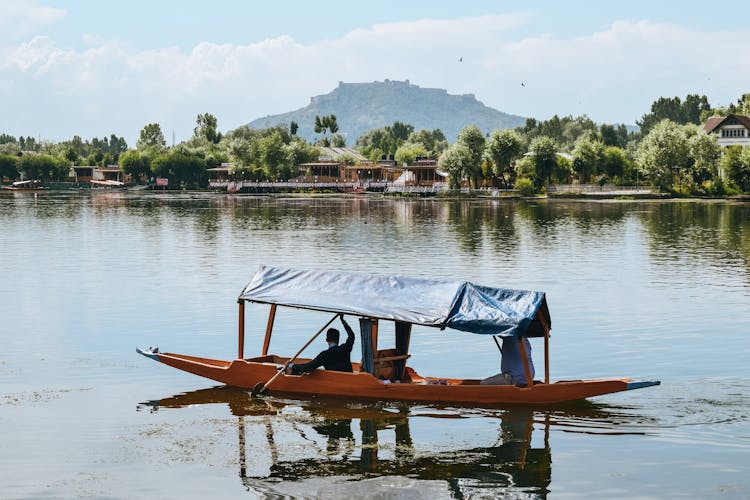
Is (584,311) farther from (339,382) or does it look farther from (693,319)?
(339,382)

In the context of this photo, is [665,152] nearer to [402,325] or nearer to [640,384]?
[402,325]

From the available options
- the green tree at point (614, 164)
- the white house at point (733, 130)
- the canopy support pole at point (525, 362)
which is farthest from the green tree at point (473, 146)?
the canopy support pole at point (525, 362)

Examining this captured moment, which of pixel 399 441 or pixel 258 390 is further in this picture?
Answer: pixel 258 390

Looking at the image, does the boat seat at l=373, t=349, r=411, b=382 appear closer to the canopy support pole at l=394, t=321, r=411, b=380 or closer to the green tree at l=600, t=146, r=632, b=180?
the canopy support pole at l=394, t=321, r=411, b=380

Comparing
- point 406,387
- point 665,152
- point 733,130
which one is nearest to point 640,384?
point 406,387

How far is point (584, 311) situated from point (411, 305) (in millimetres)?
18522

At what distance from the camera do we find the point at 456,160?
574ft

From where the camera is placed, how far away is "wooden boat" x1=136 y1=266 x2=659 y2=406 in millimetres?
24281

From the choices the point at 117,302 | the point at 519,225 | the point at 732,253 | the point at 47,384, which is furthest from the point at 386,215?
the point at 47,384

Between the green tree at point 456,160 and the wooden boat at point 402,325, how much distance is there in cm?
14864

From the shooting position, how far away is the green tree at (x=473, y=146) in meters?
175

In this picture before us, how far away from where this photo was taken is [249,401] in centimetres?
2650

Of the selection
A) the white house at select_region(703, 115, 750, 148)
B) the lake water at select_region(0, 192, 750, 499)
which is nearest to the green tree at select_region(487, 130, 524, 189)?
the white house at select_region(703, 115, 750, 148)

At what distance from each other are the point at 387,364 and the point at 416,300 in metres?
2.04
